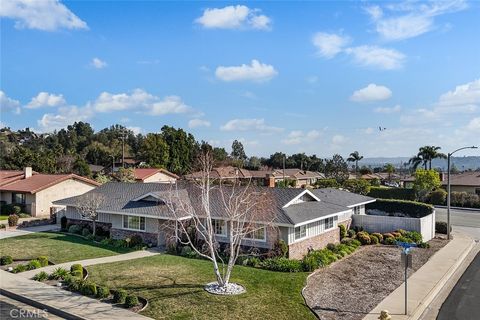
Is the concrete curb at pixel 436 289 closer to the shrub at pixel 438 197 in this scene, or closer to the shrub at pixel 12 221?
the shrub at pixel 438 197

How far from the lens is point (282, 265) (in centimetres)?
2286

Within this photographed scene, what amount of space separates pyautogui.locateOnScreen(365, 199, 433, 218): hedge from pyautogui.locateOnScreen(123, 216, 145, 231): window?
2485 centimetres

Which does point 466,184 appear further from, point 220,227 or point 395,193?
point 220,227

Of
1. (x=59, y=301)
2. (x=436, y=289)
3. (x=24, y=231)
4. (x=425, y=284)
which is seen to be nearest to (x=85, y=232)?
(x=24, y=231)

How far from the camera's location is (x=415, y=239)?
31.8 meters

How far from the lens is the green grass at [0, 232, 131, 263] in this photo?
25703 mm

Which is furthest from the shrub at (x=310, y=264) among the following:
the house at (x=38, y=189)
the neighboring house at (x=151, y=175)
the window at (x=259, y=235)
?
the neighboring house at (x=151, y=175)

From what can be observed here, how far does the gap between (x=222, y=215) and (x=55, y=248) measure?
1146cm

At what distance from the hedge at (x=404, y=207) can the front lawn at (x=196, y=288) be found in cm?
2325

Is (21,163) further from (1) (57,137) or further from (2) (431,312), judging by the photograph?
(1) (57,137)

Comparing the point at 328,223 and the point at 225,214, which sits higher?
the point at 225,214

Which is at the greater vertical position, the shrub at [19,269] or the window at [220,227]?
the window at [220,227]

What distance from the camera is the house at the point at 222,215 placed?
2508 centimetres

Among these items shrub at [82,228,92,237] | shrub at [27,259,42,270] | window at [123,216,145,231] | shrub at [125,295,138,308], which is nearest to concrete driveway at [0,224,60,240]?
shrub at [82,228,92,237]
